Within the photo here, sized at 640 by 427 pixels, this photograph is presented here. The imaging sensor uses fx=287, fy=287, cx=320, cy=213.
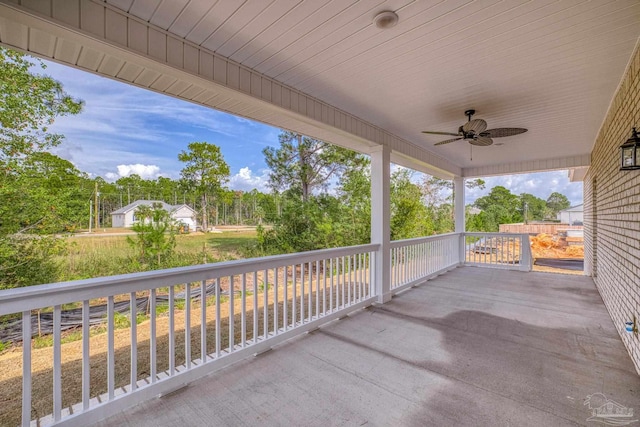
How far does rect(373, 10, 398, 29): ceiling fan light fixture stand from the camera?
185 cm

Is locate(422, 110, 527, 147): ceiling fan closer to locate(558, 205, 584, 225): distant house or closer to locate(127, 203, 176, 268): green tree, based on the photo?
locate(127, 203, 176, 268): green tree

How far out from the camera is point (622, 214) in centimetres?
294

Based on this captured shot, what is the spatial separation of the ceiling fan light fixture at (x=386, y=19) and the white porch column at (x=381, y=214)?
2396mm

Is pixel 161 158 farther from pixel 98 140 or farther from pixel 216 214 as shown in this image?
pixel 216 214

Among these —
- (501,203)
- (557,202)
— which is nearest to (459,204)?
(501,203)

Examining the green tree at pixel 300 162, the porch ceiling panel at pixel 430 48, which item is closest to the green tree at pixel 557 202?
the green tree at pixel 300 162

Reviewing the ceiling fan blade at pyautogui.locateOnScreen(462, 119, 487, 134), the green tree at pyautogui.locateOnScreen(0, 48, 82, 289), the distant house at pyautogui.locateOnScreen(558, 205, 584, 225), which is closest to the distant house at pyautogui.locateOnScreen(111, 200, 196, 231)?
the green tree at pyautogui.locateOnScreen(0, 48, 82, 289)

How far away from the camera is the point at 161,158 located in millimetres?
5855

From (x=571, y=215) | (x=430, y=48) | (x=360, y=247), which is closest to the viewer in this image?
(x=430, y=48)

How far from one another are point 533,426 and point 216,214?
5.78m

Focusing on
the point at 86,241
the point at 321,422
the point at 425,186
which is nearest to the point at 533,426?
the point at 321,422

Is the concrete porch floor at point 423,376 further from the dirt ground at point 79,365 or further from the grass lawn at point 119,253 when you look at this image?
the grass lawn at point 119,253

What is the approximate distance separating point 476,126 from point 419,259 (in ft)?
9.77

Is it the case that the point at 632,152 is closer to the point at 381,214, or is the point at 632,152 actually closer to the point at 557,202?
the point at 381,214
